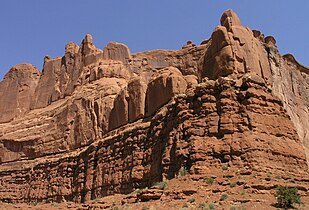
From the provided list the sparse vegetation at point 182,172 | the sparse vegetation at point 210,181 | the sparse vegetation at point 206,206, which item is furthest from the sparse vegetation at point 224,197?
the sparse vegetation at point 182,172

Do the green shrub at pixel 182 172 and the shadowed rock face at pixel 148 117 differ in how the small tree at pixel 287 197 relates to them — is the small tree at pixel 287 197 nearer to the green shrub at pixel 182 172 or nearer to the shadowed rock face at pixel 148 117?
the shadowed rock face at pixel 148 117

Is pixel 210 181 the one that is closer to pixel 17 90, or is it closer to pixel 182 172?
pixel 182 172

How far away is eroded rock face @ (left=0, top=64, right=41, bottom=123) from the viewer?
52.4m

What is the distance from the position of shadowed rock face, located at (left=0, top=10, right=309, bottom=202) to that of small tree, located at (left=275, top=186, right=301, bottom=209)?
221 cm

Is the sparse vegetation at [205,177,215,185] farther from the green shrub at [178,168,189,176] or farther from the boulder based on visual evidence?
the boulder

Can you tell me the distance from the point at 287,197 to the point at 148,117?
16341 millimetres

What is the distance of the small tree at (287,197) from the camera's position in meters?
20.0

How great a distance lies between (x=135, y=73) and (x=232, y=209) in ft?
84.0

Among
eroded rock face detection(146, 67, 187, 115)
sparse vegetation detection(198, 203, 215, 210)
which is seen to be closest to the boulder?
eroded rock face detection(146, 67, 187, 115)

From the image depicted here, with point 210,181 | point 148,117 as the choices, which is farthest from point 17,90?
point 210,181

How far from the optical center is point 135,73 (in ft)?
145

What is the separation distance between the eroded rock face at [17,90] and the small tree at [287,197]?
35.9 meters

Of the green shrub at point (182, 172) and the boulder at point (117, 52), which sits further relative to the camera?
the boulder at point (117, 52)

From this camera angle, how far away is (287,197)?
20078mm
